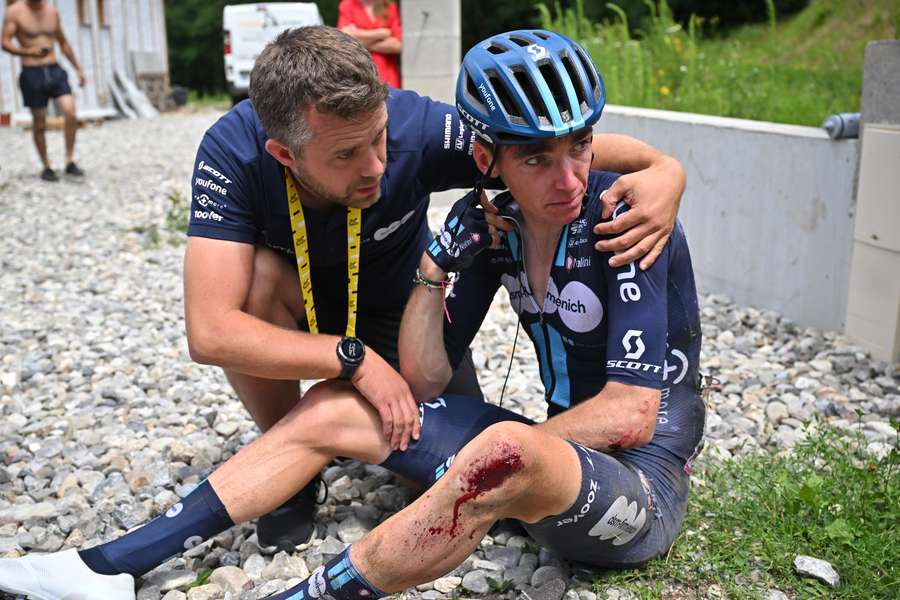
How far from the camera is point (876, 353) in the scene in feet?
15.4

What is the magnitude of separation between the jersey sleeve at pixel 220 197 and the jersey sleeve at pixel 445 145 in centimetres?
58

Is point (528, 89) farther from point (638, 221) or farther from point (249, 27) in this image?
point (249, 27)

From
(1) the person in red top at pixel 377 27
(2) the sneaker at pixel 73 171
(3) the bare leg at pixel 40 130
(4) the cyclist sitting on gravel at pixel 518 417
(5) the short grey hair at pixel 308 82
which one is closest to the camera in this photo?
(4) the cyclist sitting on gravel at pixel 518 417

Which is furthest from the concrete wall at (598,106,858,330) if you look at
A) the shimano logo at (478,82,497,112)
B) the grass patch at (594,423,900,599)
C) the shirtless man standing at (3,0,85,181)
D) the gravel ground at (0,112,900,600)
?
the shirtless man standing at (3,0,85,181)

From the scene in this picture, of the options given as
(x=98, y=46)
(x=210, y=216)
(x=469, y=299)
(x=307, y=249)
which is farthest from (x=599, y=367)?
(x=98, y=46)

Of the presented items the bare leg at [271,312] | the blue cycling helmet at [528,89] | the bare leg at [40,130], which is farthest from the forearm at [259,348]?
the bare leg at [40,130]

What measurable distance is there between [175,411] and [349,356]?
1884 millimetres

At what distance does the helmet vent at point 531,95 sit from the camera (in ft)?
8.02

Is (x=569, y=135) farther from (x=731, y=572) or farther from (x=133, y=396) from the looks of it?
(x=133, y=396)

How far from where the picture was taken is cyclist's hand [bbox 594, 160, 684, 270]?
8.19 ft

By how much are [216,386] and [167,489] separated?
3.86 ft

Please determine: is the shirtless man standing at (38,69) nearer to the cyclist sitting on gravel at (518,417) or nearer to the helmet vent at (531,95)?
the cyclist sitting on gravel at (518,417)

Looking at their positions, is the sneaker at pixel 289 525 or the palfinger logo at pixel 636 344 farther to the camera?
the sneaker at pixel 289 525

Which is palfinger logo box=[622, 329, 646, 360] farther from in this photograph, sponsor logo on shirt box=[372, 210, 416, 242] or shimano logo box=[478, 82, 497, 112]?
sponsor logo on shirt box=[372, 210, 416, 242]
